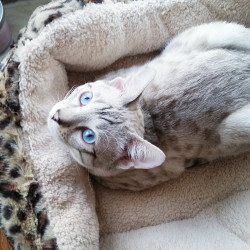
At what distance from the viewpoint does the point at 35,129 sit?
4.76 ft

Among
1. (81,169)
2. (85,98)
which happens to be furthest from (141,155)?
(81,169)

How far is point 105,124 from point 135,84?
0.52 feet

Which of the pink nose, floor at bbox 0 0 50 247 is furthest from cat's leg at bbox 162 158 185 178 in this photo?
floor at bbox 0 0 50 247

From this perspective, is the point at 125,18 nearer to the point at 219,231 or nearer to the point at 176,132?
the point at 176,132

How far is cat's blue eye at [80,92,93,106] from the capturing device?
1.28 metres

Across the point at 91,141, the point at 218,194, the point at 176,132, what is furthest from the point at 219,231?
the point at 91,141

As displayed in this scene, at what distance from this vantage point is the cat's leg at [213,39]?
1476 mm

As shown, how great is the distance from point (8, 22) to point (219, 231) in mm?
1430

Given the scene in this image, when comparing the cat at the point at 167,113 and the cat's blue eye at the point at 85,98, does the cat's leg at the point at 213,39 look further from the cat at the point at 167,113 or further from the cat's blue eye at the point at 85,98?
the cat's blue eye at the point at 85,98

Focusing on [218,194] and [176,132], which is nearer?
[176,132]

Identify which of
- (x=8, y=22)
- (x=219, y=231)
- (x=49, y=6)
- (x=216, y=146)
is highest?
(x=49, y=6)

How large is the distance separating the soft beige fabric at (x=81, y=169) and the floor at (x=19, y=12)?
539mm

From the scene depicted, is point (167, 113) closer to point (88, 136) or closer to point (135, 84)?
point (135, 84)

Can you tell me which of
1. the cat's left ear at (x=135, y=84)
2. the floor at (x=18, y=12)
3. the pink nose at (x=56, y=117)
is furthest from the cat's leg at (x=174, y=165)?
the floor at (x=18, y=12)
